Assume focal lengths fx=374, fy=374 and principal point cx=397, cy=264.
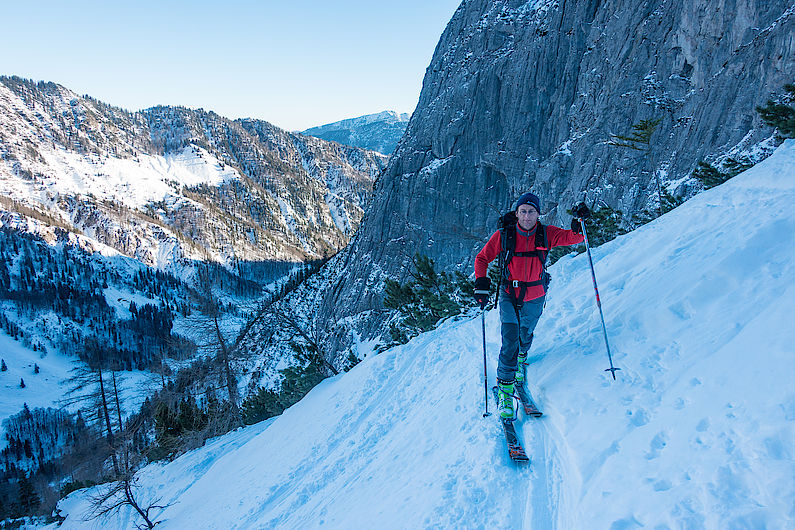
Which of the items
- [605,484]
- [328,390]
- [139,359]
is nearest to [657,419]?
[605,484]

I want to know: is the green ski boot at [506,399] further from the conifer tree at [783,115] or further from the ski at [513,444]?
the conifer tree at [783,115]

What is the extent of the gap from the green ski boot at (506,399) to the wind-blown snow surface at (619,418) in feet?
1.06

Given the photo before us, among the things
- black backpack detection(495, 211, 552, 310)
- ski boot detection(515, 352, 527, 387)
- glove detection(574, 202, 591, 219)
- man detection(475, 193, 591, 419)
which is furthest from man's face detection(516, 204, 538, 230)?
ski boot detection(515, 352, 527, 387)

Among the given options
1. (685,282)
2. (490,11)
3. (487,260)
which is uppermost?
(490,11)

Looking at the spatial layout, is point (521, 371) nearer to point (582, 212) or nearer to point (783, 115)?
point (582, 212)

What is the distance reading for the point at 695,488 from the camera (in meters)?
2.81

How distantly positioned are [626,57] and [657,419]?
39751 mm

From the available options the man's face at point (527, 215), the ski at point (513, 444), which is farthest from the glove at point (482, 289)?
the ski at point (513, 444)

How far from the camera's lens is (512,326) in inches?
190

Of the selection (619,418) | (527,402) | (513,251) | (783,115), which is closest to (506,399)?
(527,402)

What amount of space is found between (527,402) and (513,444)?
0.74 metres

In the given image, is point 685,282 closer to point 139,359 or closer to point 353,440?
point 353,440

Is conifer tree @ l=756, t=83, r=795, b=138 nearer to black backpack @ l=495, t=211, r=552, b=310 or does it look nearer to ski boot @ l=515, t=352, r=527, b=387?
black backpack @ l=495, t=211, r=552, b=310

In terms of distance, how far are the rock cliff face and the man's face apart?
21682 mm
